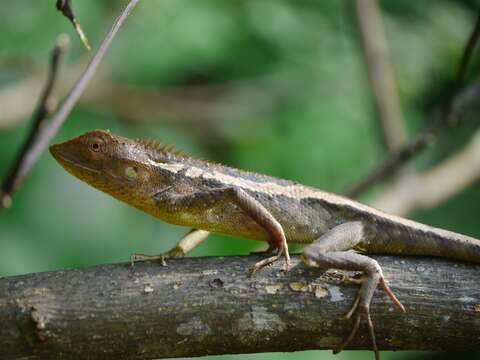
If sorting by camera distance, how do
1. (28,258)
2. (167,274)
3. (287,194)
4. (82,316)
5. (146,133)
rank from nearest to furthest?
(82,316) < (167,274) < (287,194) < (28,258) < (146,133)

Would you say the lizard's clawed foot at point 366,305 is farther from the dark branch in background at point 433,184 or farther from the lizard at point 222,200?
the dark branch in background at point 433,184

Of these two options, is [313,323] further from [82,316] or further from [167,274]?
[82,316]

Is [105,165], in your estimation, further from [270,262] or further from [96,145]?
[270,262]

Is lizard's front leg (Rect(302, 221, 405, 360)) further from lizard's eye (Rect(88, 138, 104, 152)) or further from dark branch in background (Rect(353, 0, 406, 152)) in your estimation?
dark branch in background (Rect(353, 0, 406, 152))

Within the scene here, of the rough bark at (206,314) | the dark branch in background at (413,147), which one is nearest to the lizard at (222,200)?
the rough bark at (206,314)

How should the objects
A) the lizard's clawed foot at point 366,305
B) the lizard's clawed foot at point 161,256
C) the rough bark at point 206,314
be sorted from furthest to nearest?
the lizard's clawed foot at point 161,256, the lizard's clawed foot at point 366,305, the rough bark at point 206,314

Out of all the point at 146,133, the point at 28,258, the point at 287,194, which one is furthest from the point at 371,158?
the point at 28,258

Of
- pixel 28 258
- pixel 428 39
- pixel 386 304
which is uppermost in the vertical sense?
pixel 428 39
